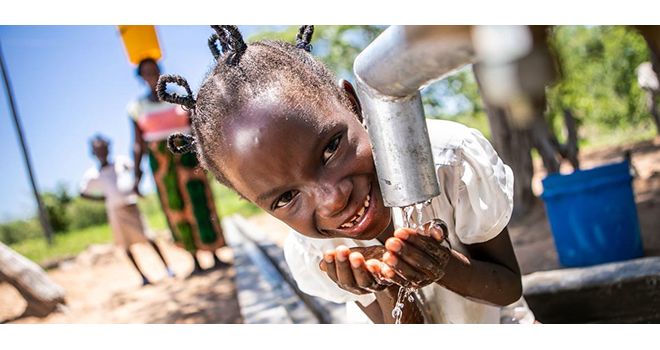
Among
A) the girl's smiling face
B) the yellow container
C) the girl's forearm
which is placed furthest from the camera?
the yellow container

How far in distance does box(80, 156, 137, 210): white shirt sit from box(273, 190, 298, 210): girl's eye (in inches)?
146

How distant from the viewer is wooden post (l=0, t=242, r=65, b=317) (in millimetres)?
3689

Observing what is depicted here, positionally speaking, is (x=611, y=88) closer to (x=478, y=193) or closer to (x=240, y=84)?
(x=478, y=193)

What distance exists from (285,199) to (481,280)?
41cm

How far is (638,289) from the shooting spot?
163cm

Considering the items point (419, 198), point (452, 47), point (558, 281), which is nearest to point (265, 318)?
point (558, 281)

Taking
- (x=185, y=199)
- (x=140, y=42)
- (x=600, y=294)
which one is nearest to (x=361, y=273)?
(x=600, y=294)

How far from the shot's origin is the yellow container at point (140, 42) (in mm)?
3199

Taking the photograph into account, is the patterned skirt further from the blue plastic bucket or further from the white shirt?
the blue plastic bucket

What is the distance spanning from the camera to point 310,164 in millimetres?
866

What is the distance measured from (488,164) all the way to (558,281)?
2.70 ft

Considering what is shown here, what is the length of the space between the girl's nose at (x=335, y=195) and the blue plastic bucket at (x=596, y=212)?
206 cm

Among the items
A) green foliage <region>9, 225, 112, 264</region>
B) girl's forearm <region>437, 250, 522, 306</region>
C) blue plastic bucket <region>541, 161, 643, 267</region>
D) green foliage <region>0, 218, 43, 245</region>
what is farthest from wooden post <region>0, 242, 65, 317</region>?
girl's forearm <region>437, 250, 522, 306</region>
